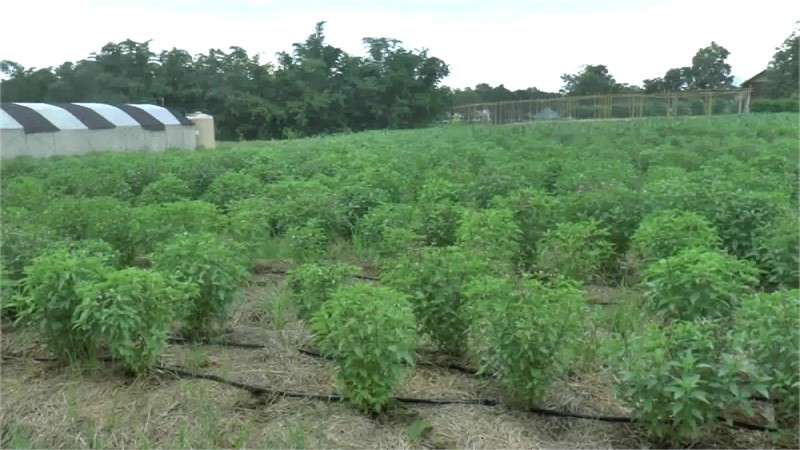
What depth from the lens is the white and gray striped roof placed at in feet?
57.8

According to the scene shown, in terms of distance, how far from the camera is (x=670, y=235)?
5.14 m

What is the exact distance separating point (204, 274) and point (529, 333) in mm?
2091

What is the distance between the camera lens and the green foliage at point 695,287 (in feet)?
13.0

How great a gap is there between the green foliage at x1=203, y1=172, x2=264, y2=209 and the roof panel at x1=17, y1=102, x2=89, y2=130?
11.4 metres

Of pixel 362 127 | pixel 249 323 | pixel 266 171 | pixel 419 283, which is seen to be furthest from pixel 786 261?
pixel 362 127

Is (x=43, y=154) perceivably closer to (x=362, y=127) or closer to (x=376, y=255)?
(x=376, y=255)

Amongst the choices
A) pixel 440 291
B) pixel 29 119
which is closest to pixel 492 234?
pixel 440 291

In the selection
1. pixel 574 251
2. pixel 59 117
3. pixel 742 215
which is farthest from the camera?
pixel 59 117

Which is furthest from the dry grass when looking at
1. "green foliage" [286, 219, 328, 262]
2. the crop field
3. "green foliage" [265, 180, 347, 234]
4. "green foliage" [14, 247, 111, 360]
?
"green foliage" [265, 180, 347, 234]

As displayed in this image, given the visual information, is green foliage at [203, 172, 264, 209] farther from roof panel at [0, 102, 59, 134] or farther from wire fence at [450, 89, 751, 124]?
wire fence at [450, 89, 751, 124]

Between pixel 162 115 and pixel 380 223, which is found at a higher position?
pixel 162 115

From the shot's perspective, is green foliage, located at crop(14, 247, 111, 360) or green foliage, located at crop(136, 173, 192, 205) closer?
green foliage, located at crop(14, 247, 111, 360)

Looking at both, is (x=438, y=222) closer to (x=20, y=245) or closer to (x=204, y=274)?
(x=204, y=274)

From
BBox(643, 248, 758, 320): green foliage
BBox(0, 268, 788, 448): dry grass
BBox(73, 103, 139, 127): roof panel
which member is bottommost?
BBox(0, 268, 788, 448): dry grass
